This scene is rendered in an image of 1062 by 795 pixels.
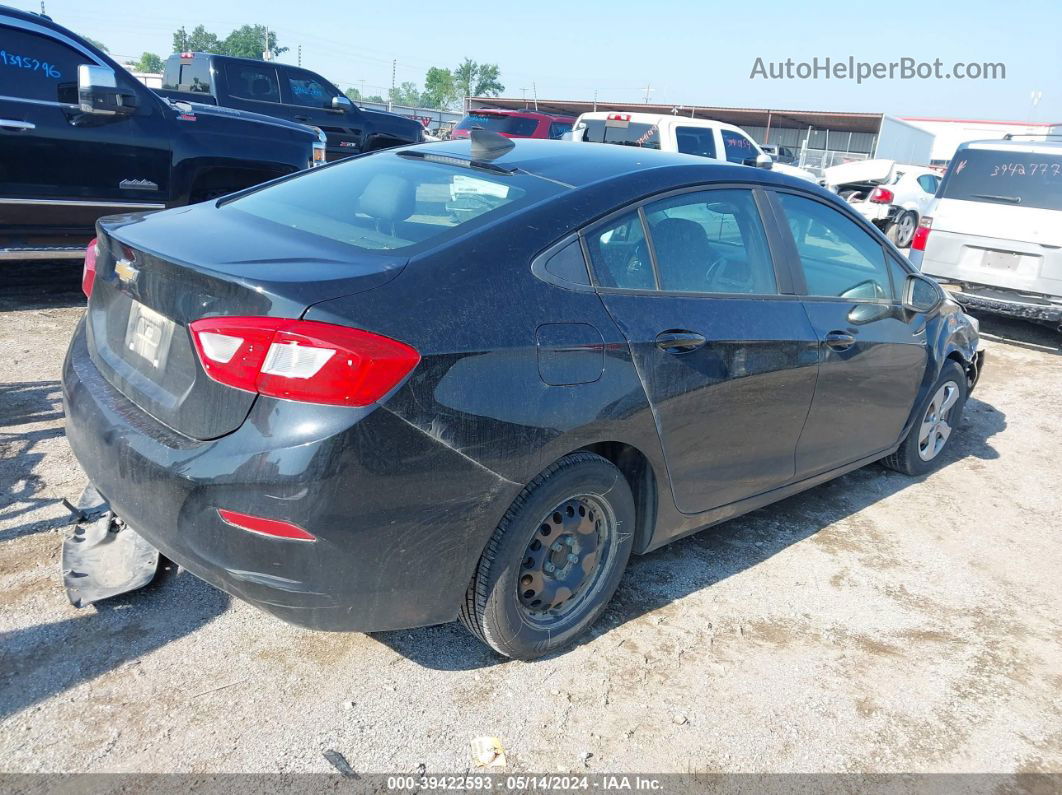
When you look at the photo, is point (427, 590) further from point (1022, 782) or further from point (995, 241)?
point (995, 241)

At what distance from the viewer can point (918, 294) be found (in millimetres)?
4293

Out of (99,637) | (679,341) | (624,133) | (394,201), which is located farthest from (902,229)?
(99,637)

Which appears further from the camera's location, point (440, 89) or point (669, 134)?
point (440, 89)

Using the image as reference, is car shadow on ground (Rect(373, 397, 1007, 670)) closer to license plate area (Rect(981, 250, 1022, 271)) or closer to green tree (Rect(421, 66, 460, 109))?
license plate area (Rect(981, 250, 1022, 271))

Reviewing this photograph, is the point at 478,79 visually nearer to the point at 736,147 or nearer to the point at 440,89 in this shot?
the point at 440,89

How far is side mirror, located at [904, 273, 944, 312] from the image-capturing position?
4234 millimetres

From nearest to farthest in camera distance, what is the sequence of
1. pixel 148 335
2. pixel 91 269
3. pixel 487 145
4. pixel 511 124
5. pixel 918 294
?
1. pixel 148 335
2. pixel 91 269
3. pixel 487 145
4. pixel 918 294
5. pixel 511 124

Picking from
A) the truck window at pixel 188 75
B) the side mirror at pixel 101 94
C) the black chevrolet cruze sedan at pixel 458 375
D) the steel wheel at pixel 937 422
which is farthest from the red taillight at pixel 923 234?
the truck window at pixel 188 75

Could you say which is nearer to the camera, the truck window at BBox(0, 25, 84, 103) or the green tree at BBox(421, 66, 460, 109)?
the truck window at BBox(0, 25, 84, 103)

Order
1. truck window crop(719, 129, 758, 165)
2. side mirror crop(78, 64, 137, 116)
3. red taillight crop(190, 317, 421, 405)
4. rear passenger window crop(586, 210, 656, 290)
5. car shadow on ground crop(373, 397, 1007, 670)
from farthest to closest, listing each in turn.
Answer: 1. truck window crop(719, 129, 758, 165)
2. side mirror crop(78, 64, 137, 116)
3. car shadow on ground crop(373, 397, 1007, 670)
4. rear passenger window crop(586, 210, 656, 290)
5. red taillight crop(190, 317, 421, 405)

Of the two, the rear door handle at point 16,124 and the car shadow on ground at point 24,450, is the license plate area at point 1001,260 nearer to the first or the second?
the car shadow on ground at point 24,450

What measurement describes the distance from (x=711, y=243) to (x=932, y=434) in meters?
2.47

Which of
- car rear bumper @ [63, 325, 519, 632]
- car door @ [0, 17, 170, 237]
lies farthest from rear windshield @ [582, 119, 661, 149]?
car rear bumper @ [63, 325, 519, 632]

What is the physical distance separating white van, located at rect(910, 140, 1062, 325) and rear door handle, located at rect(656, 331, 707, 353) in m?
6.45
